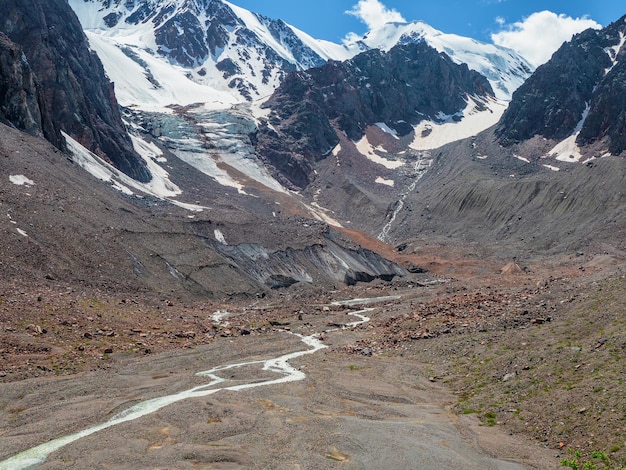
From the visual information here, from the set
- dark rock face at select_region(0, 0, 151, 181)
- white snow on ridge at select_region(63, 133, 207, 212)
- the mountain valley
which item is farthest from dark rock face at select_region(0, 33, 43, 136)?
white snow on ridge at select_region(63, 133, 207, 212)

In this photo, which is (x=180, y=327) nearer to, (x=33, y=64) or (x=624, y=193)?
(x=33, y=64)

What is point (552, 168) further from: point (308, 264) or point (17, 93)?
point (17, 93)

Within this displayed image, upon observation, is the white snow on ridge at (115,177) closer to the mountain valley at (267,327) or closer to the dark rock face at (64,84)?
the mountain valley at (267,327)

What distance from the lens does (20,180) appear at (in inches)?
3076

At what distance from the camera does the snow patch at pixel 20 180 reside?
7700cm

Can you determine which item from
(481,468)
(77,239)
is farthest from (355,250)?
(481,468)

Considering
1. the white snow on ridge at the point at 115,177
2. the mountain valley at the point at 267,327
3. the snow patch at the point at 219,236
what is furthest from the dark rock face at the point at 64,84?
the snow patch at the point at 219,236

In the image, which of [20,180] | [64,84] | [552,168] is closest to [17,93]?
[20,180]

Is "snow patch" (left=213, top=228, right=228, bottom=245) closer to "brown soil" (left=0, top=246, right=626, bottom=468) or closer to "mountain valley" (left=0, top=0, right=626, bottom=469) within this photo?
"mountain valley" (left=0, top=0, right=626, bottom=469)

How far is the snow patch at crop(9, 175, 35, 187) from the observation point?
77000mm

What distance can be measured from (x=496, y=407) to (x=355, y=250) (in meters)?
85.1

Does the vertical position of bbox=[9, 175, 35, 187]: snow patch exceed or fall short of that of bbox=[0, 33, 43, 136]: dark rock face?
it falls short

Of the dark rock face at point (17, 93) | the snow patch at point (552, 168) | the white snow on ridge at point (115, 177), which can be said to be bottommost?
the white snow on ridge at point (115, 177)

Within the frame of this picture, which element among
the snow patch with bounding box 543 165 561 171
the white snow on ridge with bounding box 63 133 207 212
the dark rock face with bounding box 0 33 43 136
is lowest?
the white snow on ridge with bounding box 63 133 207 212
